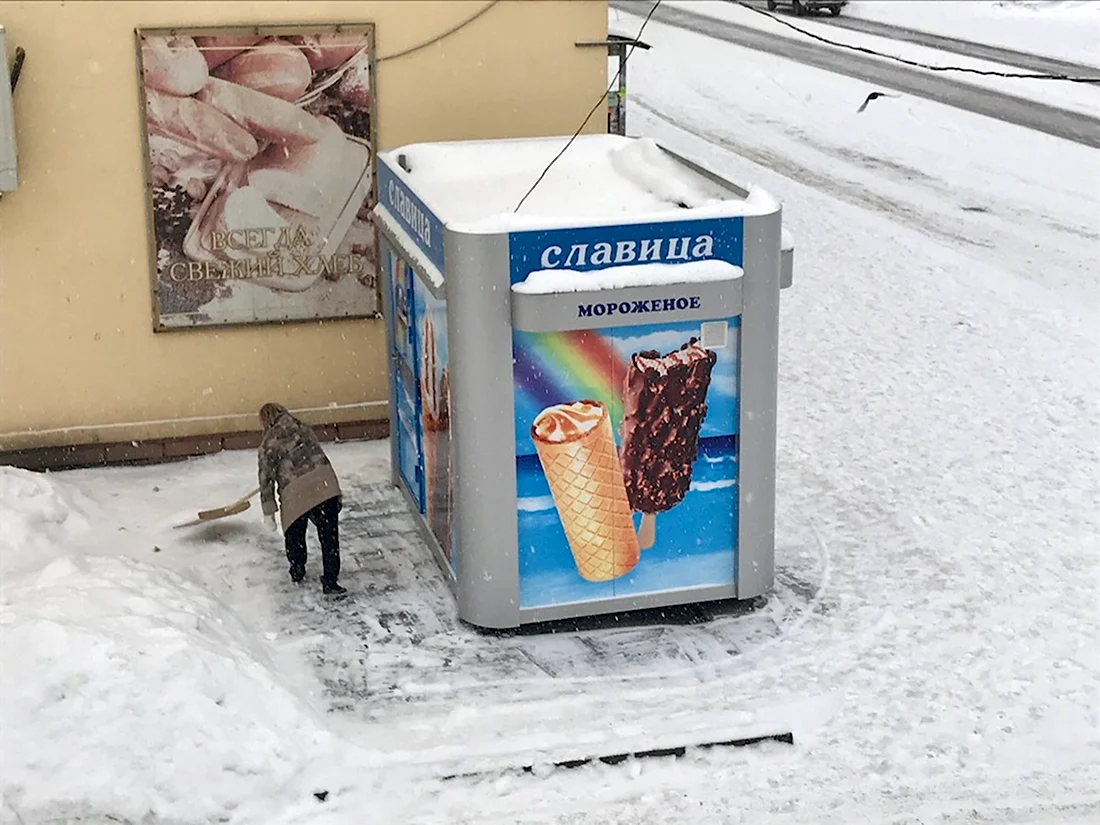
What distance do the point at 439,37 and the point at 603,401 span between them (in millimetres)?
3858

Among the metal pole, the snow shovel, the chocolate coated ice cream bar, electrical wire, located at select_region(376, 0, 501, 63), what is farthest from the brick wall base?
the chocolate coated ice cream bar

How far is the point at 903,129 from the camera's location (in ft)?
71.5

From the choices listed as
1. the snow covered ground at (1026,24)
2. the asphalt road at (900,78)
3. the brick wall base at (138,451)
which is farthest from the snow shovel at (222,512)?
the asphalt road at (900,78)

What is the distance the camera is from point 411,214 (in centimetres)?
889

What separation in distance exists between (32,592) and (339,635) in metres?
1.57

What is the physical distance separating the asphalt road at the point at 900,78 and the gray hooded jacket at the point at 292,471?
540 inches

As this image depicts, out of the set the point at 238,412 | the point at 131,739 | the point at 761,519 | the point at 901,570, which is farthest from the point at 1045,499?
the point at 131,739

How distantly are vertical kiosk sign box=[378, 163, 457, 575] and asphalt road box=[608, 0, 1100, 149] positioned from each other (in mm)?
12433

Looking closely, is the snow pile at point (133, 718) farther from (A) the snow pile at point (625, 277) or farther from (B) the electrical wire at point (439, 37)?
(B) the electrical wire at point (439, 37)

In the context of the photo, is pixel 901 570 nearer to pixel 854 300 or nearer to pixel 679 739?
pixel 679 739

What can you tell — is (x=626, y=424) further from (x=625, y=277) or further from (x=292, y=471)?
(x=292, y=471)

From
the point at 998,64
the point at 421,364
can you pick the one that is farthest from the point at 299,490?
the point at 998,64

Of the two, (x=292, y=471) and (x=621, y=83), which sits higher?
(x=621, y=83)

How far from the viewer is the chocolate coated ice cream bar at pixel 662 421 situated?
26.6 ft
